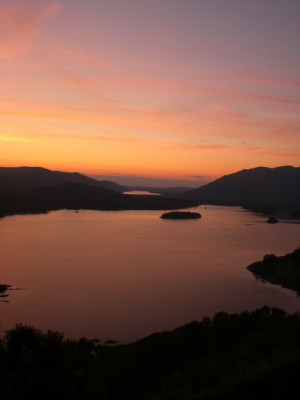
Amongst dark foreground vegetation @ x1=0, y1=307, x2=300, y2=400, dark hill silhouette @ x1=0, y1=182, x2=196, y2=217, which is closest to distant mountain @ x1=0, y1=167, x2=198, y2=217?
dark hill silhouette @ x1=0, y1=182, x2=196, y2=217

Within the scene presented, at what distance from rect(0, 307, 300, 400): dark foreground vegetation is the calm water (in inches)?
116

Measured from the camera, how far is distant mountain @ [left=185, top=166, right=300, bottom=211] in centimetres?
11919

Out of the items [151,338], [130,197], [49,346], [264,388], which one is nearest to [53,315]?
[151,338]

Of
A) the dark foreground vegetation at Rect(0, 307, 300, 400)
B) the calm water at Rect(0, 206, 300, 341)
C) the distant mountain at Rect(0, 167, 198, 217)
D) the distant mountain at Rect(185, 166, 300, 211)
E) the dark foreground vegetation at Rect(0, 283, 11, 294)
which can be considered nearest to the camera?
the dark foreground vegetation at Rect(0, 307, 300, 400)

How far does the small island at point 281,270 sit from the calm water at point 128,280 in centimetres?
68

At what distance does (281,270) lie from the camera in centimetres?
2383

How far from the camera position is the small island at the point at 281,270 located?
22172 millimetres

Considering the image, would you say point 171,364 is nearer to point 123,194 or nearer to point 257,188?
point 123,194

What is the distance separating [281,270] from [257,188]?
10619 cm

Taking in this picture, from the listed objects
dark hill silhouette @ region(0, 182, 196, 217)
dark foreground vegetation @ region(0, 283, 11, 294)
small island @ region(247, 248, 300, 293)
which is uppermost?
dark hill silhouette @ region(0, 182, 196, 217)

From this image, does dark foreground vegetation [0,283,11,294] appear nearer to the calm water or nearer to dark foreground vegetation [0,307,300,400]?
the calm water

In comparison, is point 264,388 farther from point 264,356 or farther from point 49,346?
point 264,356

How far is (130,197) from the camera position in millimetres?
89062

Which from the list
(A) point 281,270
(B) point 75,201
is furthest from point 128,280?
(B) point 75,201
